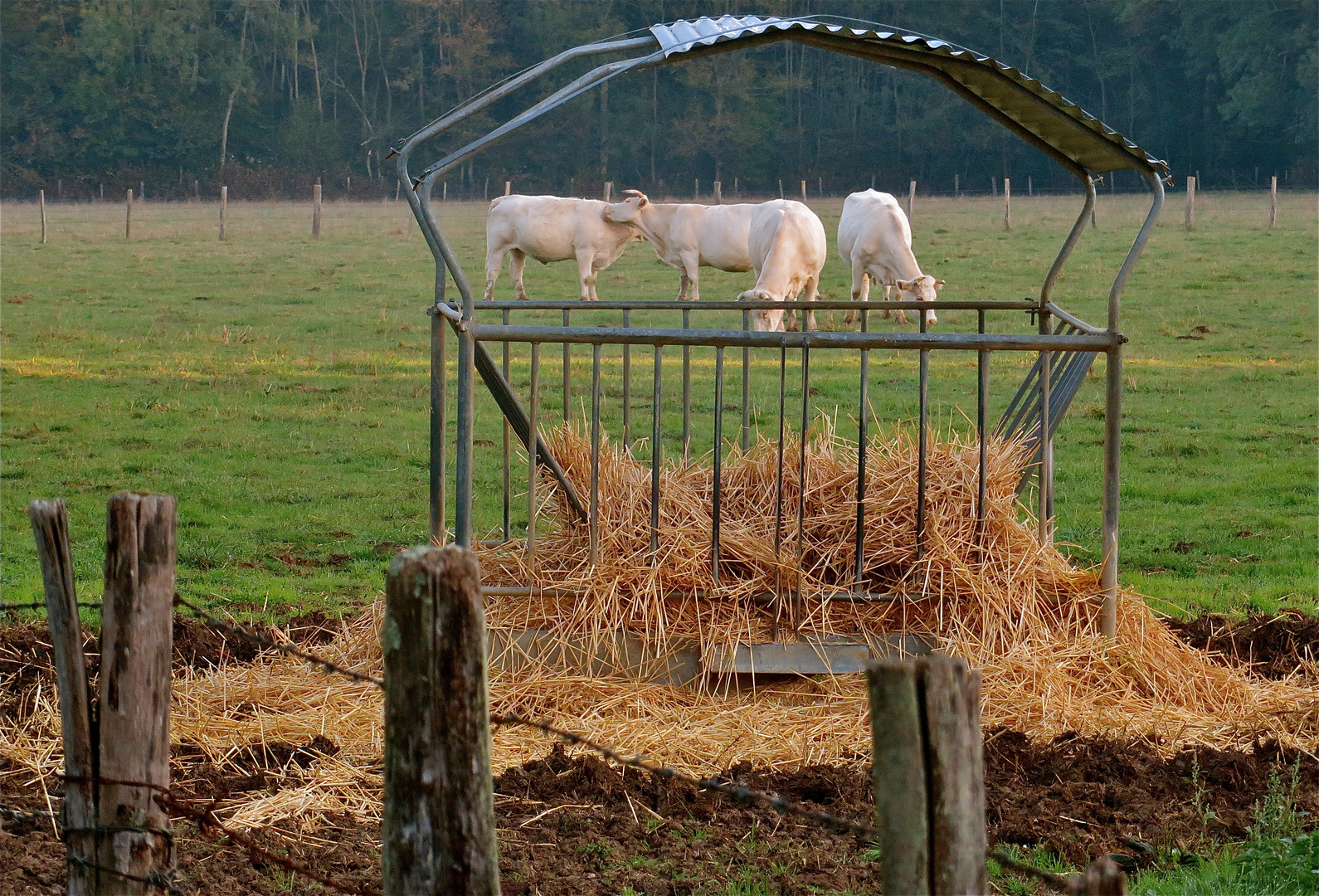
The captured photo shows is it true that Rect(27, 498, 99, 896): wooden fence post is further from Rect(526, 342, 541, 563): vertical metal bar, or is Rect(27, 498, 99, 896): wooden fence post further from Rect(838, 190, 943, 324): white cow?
Rect(838, 190, 943, 324): white cow

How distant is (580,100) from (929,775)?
6068 centimetres

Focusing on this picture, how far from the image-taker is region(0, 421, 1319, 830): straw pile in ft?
15.2

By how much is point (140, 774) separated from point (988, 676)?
330cm

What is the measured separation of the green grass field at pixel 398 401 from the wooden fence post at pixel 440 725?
159 inches

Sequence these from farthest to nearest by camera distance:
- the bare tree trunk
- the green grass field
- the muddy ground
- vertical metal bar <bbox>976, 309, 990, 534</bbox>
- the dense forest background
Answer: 1. the bare tree trunk
2. the dense forest background
3. the green grass field
4. vertical metal bar <bbox>976, 309, 990, 534</bbox>
5. the muddy ground

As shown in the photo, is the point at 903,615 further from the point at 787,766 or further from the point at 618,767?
the point at 618,767

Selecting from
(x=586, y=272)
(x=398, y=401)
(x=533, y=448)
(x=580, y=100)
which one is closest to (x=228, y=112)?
(x=580, y=100)

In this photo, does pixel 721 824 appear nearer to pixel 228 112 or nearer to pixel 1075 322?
pixel 1075 322

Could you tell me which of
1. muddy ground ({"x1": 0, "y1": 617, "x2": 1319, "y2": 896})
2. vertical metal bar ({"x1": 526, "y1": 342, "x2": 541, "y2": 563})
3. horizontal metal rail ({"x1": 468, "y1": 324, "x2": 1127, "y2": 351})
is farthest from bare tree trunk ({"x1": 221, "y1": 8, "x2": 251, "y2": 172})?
muddy ground ({"x1": 0, "y1": 617, "x2": 1319, "y2": 896})

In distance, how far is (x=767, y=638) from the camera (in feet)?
16.9

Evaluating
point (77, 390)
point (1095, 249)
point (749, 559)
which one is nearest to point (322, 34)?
point (1095, 249)

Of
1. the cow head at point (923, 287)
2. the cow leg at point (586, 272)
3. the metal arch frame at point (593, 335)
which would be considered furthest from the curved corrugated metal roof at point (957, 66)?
the cow leg at point (586, 272)

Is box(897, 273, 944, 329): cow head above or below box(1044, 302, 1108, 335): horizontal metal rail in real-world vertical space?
above

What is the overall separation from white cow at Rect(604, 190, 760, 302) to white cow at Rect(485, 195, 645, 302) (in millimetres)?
352
